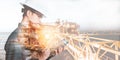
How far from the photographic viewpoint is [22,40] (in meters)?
1.50

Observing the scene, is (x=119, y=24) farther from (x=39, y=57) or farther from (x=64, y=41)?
(x=39, y=57)

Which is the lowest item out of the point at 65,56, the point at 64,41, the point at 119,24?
the point at 65,56

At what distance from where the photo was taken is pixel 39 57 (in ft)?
5.07

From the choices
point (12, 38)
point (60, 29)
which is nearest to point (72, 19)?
point (60, 29)

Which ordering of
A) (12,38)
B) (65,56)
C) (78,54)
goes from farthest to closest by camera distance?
1. (65,56)
2. (78,54)
3. (12,38)

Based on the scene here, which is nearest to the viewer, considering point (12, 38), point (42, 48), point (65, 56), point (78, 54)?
point (12, 38)

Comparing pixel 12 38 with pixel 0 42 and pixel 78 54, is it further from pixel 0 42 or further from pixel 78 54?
pixel 78 54

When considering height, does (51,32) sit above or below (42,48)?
above

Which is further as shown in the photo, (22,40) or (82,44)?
(82,44)

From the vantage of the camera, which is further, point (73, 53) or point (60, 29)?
point (73, 53)

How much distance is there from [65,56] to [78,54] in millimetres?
207

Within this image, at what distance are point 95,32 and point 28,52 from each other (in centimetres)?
46

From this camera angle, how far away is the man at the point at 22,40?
144 centimetres

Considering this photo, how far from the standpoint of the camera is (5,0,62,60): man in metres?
1.44
